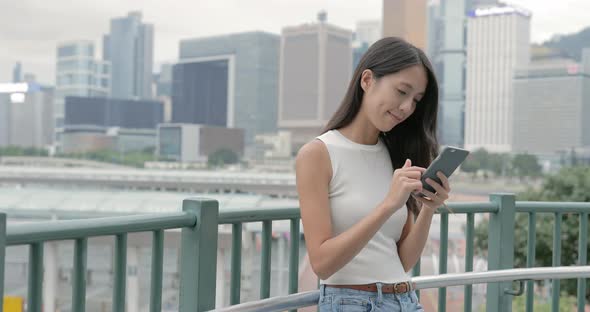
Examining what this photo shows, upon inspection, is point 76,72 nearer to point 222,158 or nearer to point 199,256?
point 222,158

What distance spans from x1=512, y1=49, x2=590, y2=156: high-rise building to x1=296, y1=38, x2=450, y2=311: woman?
6805cm

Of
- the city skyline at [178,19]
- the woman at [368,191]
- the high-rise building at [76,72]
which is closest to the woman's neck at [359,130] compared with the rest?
the woman at [368,191]

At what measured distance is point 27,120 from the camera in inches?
3701

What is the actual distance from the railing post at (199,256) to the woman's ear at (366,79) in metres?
0.37

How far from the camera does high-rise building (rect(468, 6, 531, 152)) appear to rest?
7019 centimetres

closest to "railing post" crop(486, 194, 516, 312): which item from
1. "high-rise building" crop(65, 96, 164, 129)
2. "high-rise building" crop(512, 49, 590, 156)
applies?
"high-rise building" crop(512, 49, 590, 156)

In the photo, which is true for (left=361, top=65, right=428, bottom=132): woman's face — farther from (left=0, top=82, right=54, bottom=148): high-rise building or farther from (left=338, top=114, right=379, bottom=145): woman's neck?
(left=0, top=82, right=54, bottom=148): high-rise building

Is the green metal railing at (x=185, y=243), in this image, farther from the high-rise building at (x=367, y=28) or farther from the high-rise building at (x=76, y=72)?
the high-rise building at (x=76, y=72)

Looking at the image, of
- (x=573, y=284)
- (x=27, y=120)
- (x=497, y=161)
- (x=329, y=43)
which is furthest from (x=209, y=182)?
(x=27, y=120)

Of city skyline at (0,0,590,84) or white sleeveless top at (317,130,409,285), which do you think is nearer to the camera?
white sleeveless top at (317,130,409,285)

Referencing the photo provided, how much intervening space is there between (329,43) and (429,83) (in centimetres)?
7724

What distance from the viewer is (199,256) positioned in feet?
4.42

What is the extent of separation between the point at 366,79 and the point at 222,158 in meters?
74.1

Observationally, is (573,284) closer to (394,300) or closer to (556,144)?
(394,300)
